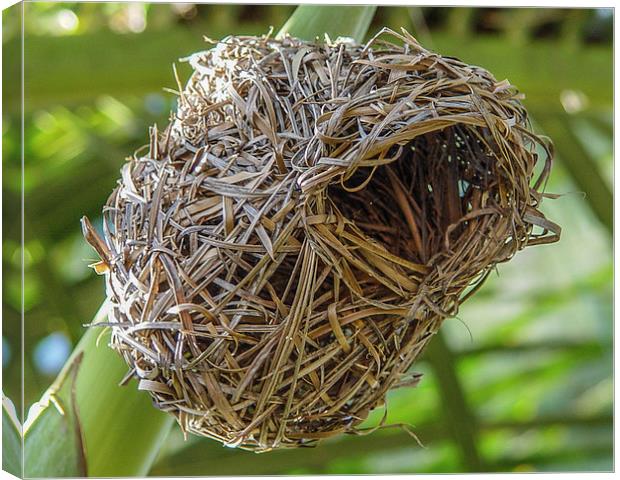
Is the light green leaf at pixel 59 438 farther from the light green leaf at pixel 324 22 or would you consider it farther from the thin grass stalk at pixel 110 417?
the light green leaf at pixel 324 22

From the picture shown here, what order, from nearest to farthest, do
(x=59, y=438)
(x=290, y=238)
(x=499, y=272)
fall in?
(x=290, y=238)
(x=59, y=438)
(x=499, y=272)

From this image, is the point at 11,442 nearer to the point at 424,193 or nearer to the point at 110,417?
the point at 110,417

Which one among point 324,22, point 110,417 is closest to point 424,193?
point 324,22

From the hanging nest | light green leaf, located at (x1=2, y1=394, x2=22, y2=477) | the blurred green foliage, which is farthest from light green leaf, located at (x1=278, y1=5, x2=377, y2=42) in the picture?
light green leaf, located at (x1=2, y1=394, x2=22, y2=477)

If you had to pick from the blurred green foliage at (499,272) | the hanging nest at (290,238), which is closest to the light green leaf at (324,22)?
the hanging nest at (290,238)

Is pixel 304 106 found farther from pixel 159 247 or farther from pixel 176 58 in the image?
pixel 176 58

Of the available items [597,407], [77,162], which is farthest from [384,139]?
[597,407]
